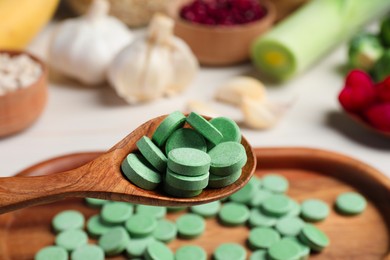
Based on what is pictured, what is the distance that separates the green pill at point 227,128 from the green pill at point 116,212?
0.21m

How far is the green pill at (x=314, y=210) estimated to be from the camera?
91 cm

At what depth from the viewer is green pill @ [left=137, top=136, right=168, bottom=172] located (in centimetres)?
69

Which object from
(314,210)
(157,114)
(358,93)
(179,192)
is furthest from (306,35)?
(179,192)

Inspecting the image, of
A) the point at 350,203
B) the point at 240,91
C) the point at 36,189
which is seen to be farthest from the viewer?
the point at 240,91

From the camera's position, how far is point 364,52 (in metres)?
1.21

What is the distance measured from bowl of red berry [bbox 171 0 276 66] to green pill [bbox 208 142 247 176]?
526mm

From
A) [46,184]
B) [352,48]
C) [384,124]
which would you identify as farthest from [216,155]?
[352,48]

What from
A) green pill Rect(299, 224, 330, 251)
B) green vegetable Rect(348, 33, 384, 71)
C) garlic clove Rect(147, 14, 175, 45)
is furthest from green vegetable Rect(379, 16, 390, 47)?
green pill Rect(299, 224, 330, 251)

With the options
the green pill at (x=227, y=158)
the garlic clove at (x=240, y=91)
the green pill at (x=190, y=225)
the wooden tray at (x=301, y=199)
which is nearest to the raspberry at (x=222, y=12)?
the garlic clove at (x=240, y=91)

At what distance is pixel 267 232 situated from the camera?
875 mm

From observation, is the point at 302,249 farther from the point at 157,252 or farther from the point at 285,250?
the point at 157,252

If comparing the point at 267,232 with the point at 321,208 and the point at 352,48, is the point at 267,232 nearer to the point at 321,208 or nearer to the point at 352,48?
the point at 321,208

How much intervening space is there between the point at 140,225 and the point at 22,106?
0.88ft

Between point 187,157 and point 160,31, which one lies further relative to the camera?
point 160,31
